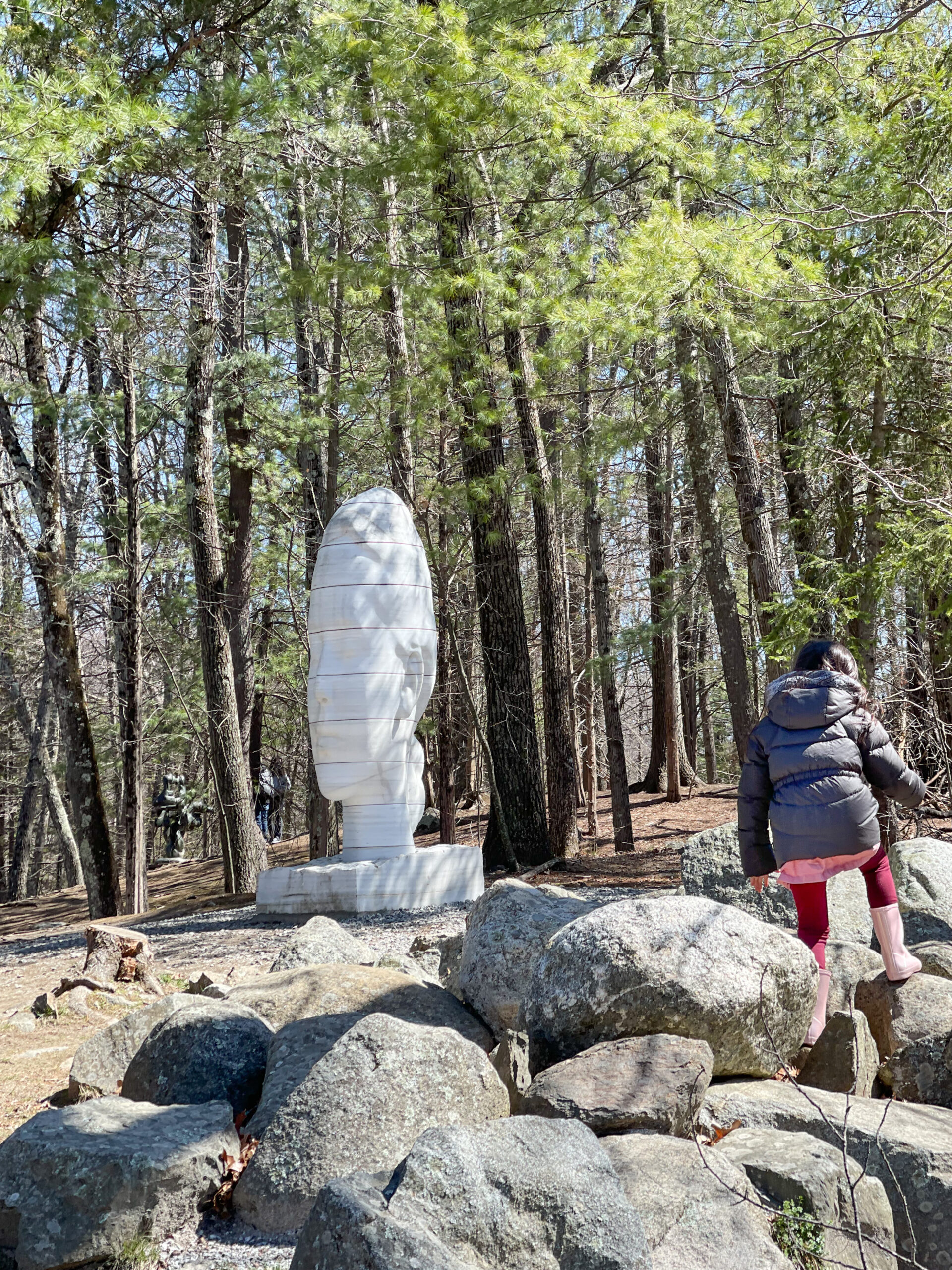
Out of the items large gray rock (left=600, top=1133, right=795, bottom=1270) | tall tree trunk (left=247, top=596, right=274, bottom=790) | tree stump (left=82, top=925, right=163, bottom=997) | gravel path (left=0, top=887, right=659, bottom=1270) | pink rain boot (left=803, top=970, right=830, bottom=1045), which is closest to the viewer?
large gray rock (left=600, top=1133, right=795, bottom=1270)

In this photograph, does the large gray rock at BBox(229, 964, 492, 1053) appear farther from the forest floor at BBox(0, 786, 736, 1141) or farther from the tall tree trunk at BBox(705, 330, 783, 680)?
the tall tree trunk at BBox(705, 330, 783, 680)

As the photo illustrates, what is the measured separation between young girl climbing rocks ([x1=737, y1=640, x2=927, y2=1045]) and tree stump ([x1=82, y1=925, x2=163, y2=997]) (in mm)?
4108

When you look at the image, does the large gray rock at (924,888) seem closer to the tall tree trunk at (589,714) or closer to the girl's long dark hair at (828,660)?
the girl's long dark hair at (828,660)

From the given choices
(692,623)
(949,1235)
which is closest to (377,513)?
(949,1235)

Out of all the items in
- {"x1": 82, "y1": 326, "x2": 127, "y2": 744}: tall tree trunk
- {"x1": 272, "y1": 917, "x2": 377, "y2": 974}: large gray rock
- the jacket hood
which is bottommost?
{"x1": 272, "y1": 917, "x2": 377, "y2": 974}: large gray rock

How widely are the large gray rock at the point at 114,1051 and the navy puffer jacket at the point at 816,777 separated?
254cm

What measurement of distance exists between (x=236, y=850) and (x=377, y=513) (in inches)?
206

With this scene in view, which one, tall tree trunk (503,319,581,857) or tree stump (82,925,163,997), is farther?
tall tree trunk (503,319,581,857)

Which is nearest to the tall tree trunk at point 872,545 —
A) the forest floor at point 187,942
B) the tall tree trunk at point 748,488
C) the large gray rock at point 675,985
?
the forest floor at point 187,942

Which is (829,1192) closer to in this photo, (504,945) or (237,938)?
(504,945)

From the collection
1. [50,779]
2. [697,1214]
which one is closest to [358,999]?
[697,1214]

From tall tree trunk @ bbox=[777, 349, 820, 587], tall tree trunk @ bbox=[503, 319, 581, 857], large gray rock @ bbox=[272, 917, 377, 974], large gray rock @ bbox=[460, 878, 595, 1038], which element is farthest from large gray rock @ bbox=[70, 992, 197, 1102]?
tall tree trunk @ bbox=[503, 319, 581, 857]

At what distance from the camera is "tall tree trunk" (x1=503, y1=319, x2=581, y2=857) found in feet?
42.4

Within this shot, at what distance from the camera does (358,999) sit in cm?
482
